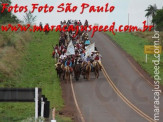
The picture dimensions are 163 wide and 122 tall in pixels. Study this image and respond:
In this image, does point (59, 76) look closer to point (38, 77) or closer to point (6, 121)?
point (38, 77)

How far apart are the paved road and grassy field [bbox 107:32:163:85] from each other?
1.48 metres

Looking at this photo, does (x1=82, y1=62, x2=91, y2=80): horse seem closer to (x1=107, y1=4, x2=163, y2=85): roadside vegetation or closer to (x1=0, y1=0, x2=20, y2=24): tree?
(x1=107, y1=4, x2=163, y2=85): roadside vegetation

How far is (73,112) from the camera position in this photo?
23.7 metres

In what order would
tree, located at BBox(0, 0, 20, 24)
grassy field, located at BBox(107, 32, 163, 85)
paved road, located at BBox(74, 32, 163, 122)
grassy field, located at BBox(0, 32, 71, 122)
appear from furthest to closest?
1. tree, located at BBox(0, 0, 20, 24)
2. grassy field, located at BBox(107, 32, 163, 85)
3. paved road, located at BBox(74, 32, 163, 122)
4. grassy field, located at BBox(0, 32, 71, 122)

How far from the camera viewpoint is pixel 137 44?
58.8 m

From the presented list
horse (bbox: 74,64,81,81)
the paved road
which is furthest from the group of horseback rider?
the paved road

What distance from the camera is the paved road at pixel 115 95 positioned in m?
23.0

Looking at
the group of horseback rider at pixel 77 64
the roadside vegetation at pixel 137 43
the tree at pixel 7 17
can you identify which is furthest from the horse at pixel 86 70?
the tree at pixel 7 17

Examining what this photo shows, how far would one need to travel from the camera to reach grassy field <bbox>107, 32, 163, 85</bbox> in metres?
41.5

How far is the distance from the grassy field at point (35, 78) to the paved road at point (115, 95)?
162cm

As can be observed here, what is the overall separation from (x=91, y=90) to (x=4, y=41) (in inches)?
703

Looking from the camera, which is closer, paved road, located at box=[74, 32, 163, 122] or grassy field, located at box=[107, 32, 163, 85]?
paved road, located at box=[74, 32, 163, 122]

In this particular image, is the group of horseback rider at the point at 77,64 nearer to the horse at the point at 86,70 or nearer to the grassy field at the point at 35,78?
the horse at the point at 86,70

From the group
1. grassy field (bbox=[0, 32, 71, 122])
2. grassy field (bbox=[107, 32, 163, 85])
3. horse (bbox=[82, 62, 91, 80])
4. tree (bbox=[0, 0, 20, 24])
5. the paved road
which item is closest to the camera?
grassy field (bbox=[0, 32, 71, 122])
